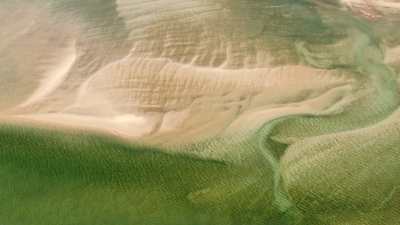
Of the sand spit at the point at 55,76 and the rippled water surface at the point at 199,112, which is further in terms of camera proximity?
the sand spit at the point at 55,76

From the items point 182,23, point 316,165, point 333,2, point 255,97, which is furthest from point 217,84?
point 333,2

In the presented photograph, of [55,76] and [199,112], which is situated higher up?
[55,76]

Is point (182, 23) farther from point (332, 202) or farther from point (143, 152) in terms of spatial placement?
point (332, 202)

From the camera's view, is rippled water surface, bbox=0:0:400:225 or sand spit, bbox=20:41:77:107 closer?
rippled water surface, bbox=0:0:400:225

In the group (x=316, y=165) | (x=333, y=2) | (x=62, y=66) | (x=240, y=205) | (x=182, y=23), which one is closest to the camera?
(x=240, y=205)

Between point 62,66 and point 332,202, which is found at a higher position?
point 62,66

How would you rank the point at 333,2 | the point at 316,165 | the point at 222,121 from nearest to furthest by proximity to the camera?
the point at 316,165 → the point at 222,121 → the point at 333,2

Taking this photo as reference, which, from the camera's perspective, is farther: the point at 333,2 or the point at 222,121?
the point at 333,2

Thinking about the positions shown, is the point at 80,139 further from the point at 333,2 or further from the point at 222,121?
the point at 333,2

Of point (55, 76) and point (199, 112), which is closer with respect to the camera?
point (199, 112)
